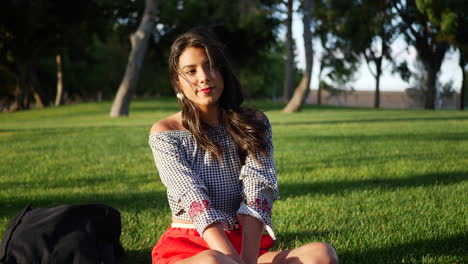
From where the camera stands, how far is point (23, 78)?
35531 millimetres

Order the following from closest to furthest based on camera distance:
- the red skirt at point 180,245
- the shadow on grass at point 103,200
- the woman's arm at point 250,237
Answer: the woman's arm at point 250,237 < the red skirt at point 180,245 < the shadow on grass at point 103,200

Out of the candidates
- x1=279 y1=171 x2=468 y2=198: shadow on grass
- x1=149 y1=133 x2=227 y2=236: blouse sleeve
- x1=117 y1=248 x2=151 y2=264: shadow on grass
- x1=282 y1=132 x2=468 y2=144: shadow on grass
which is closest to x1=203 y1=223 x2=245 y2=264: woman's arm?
x1=149 y1=133 x2=227 y2=236: blouse sleeve

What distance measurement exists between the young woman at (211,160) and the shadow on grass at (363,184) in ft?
8.81

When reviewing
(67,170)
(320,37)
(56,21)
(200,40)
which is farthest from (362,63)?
(200,40)

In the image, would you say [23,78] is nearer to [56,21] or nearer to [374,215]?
[56,21]

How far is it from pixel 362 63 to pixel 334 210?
42.0 m

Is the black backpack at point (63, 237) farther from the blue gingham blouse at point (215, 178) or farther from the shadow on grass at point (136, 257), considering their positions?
the blue gingham blouse at point (215, 178)

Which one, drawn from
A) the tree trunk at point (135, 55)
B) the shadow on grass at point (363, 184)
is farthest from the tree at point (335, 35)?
the shadow on grass at point (363, 184)

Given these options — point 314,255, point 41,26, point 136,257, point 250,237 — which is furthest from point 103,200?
point 41,26

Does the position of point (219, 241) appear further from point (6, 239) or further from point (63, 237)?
point (6, 239)

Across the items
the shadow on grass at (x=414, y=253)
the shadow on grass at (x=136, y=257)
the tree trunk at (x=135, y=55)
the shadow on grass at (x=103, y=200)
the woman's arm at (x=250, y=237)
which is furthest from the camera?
the tree trunk at (x=135, y=55)

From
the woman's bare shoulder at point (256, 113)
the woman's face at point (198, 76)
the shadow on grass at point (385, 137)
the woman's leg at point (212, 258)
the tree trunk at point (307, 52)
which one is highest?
the tree trunk at point (307, 52)

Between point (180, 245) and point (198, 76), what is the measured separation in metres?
0.93

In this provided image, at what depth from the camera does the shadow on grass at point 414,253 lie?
3223 mm
